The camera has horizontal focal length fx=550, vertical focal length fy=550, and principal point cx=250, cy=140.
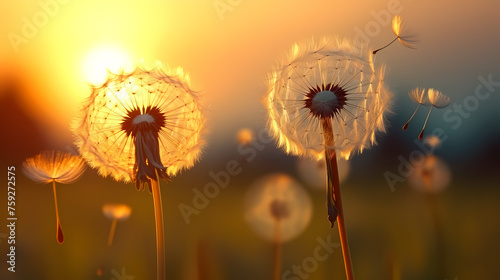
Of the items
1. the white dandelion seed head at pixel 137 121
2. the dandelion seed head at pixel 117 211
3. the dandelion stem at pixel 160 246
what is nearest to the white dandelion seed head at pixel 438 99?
the white dandelion seed head at pixel 137 121

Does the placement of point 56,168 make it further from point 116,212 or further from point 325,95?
point 325,95

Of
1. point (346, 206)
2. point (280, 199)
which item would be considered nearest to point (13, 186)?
point (280, 199)

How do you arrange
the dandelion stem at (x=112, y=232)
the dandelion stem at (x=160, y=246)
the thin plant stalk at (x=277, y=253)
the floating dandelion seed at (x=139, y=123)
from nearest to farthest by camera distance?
the dandelion stem at (x=160, y=246) < the floating dandelion seed at (x=139, y=123) < the thin plant stalk at (x=277, y=253) < the dandelion stem at (x=112, y=232)

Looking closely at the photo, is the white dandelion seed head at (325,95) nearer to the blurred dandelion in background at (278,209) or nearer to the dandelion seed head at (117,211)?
the blurred dandelion in background at (278,209)

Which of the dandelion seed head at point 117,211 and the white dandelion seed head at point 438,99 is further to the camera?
the dandelion seed head at point 117,211

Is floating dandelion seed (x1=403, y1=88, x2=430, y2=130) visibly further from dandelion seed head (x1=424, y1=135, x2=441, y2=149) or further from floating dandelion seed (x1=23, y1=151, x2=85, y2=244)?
floating dandelion seed (x1=23, y1=151, x2=85, y2=244)

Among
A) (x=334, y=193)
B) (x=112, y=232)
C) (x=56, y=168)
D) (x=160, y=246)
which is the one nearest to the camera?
(x=334, y=193)

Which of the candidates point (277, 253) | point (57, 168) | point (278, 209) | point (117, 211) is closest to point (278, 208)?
point (278, 209)

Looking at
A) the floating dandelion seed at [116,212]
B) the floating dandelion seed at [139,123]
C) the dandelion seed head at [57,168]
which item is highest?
the floating dandelion seed at [139,123]
